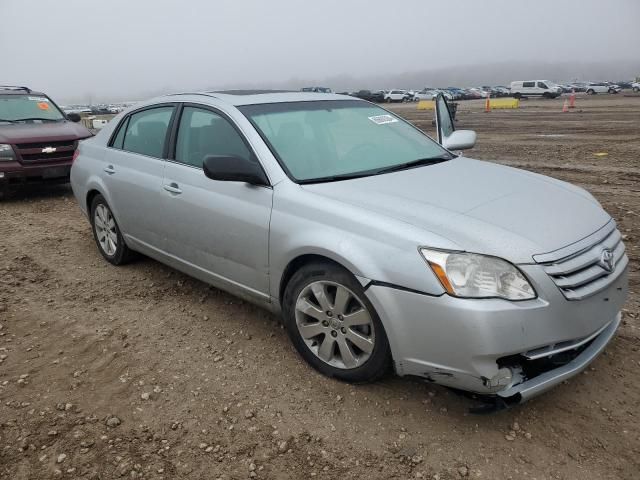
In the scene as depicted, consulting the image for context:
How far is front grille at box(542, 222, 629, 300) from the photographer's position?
2430 mm

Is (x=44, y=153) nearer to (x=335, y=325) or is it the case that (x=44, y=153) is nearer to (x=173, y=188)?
(x=173, y=188)

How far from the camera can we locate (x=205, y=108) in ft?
12.4

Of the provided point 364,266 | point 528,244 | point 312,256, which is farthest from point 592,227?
point 312,256

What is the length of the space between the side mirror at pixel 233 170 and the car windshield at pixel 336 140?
0.59 ft

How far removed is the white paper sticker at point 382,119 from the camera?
4008mm

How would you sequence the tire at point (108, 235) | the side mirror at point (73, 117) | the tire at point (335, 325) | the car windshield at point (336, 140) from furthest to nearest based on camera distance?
the side mirror at point (73, 117) → the tire at point (108, 235) → the car windshield at point (336, 140) → the tire at point (335, 325)

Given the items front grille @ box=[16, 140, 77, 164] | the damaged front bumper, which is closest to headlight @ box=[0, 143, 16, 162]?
front grille @ box=[16, 140, 77, 164]

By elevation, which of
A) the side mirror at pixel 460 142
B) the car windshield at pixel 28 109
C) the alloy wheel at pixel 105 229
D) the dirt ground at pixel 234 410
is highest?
the side mirror at pixel 460 142

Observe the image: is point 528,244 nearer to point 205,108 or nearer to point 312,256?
point 312,256

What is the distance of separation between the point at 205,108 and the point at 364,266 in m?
1.90

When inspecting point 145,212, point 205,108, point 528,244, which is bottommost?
point 145,212

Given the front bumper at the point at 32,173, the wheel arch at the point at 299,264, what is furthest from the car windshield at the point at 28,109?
the wheel arch at the point at 299,264

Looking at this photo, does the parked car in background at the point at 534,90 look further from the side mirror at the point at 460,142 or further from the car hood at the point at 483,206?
the car hood at the point at 483,206

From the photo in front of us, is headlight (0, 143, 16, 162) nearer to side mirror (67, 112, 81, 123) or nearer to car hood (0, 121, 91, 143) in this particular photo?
car hood (0, 121, 91, 143)
